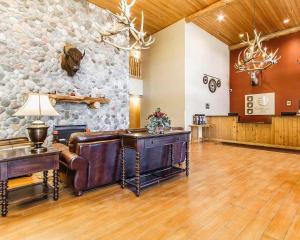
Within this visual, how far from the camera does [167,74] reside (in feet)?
25.5

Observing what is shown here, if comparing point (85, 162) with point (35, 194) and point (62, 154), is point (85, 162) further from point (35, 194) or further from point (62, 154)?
point (35, 194)

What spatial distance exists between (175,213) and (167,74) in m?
6.35

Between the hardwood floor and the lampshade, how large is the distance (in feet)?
3.80

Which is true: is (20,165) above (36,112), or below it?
below

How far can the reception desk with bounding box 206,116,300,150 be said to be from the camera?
5.70 meters

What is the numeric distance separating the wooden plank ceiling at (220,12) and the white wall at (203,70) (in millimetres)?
515

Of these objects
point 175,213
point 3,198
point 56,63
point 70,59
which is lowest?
point 175,213

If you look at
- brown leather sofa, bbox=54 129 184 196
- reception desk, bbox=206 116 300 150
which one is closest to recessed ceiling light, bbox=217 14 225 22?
reception desk, bbox=206 116 300 150

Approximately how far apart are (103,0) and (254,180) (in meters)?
6.25

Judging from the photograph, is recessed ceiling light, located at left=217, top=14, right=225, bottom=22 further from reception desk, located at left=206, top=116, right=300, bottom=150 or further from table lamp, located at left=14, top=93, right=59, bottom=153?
table lamp, located at left=14, top=93, right=59, bottom=153

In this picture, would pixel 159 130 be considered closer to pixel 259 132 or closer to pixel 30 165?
pixel 30 165

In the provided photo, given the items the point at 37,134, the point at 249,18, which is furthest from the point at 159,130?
the point at 249,18

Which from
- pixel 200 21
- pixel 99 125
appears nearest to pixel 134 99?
pixel 99 125

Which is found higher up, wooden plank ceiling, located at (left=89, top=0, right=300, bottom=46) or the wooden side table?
wooden plank ceiling, located at (left=89, top=0, right=300, bottom=46)
